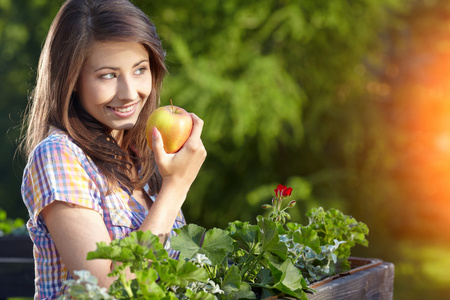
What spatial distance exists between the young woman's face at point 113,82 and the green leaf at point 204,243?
50 centimetres

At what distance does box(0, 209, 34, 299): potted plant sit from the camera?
297cm

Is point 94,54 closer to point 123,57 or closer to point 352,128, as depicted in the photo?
point 123,57

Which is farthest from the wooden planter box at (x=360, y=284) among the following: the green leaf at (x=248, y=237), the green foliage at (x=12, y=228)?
the green foliage at (x=12, y=228)

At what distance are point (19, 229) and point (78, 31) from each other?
2.03m

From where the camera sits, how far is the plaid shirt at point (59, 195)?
1.60 m

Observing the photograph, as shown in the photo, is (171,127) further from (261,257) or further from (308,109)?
(308,109)

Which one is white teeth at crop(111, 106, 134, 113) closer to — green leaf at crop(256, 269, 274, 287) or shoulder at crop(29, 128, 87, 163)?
shoulder at crop(29, 128, 87, 163)

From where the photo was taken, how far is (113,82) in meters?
1.81

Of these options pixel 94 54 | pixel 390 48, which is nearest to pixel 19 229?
pixel 94 54

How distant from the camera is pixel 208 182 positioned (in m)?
6.58

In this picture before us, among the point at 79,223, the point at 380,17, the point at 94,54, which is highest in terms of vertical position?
the point at 380,17

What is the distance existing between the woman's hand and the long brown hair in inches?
7.1

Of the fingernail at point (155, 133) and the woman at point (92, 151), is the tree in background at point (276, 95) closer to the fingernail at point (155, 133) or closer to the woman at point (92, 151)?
the woman at point (92, 151)

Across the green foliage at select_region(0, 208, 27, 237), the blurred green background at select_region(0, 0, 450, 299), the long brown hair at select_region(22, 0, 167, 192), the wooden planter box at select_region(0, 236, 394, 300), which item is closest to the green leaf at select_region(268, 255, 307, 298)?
the wooden planter box at select_region(0, 236, 394, 300)
